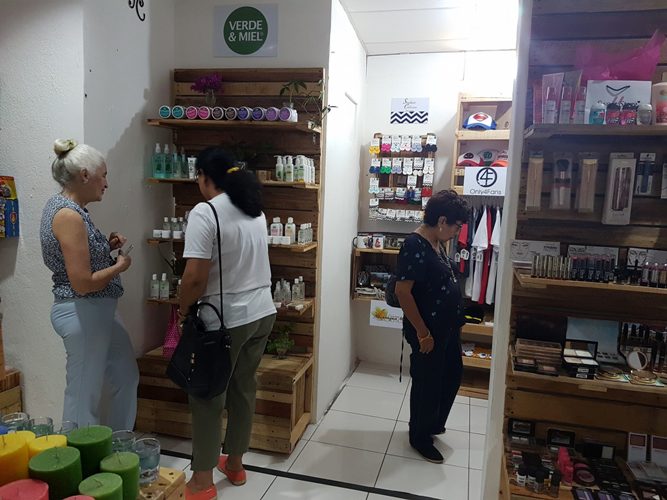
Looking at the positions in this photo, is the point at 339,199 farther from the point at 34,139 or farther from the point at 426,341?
the point at 34,139

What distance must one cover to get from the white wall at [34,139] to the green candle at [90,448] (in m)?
1.54

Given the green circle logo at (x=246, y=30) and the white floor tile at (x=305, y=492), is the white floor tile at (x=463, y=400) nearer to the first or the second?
the white floor tile at (x=305, y=492)

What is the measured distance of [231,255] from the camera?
2209 mm

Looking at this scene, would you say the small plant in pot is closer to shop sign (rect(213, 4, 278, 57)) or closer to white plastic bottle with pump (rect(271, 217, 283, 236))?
white plastic bottle with pump (rect(271, 217, 283, 236))

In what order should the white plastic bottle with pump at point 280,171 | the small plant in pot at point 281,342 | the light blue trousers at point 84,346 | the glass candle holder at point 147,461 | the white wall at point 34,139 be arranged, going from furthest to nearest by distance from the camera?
1. the small plant in pot at point 281,342
2. the white plastic bottle with pump at point 280,171
3. the white wall at point 34,139
4. the light blue trousers at point 84,346
5. the glass candle holder at point 147,461

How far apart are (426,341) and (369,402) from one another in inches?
49.0

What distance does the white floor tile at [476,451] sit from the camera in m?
2.94

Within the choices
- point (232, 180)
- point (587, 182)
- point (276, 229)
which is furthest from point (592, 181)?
point (276, 229)

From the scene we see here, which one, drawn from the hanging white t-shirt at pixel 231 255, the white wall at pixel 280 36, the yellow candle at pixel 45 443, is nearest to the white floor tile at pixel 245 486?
the hanging white t-shirt at pixel 231 255

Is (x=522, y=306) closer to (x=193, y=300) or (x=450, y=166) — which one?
(x=193, y=300)

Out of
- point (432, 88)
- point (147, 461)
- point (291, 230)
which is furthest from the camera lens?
point (432, 88)

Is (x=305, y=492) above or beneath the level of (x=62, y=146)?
beneath

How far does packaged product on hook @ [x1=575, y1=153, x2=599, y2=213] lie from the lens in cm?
180

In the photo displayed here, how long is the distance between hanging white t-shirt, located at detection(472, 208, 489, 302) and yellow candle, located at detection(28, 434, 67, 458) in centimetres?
328
